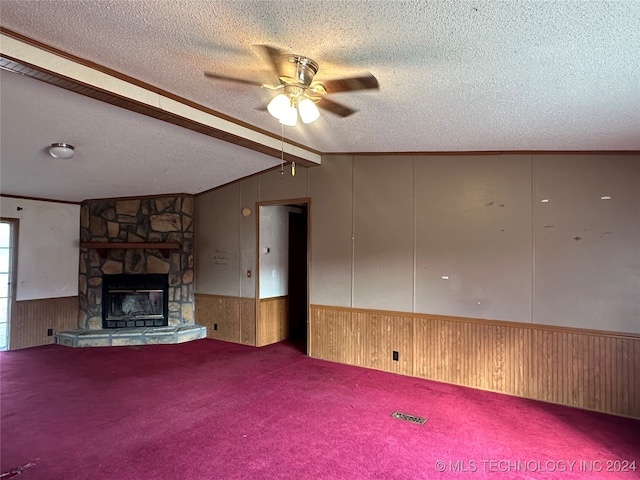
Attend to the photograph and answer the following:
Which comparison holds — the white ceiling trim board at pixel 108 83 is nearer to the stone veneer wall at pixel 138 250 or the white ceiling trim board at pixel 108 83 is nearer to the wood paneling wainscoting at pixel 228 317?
the wood paneling wainscoting at pixel 228 317

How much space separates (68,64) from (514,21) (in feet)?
8.33

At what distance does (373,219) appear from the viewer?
458 centimetres

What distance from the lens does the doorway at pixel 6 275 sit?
540 cm

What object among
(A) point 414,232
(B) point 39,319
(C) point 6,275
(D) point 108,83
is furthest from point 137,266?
(A) point 414,232

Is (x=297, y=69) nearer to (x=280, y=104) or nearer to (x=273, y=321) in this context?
(x=280, y=104)

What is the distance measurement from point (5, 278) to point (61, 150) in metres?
3.03

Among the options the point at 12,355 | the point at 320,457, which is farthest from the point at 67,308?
the point at 320,457

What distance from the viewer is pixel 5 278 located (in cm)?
541

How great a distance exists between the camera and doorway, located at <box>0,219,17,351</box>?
5.40 m

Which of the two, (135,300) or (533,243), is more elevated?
(533,243)

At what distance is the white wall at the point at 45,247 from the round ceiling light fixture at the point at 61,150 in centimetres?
246

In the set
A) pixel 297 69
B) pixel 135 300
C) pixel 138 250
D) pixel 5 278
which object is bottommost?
pixel 135 300

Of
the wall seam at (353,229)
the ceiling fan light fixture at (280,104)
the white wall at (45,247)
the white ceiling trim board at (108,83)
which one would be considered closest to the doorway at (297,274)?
the wall seam at (353,229)

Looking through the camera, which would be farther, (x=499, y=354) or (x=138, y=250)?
(x=138, y=250)
